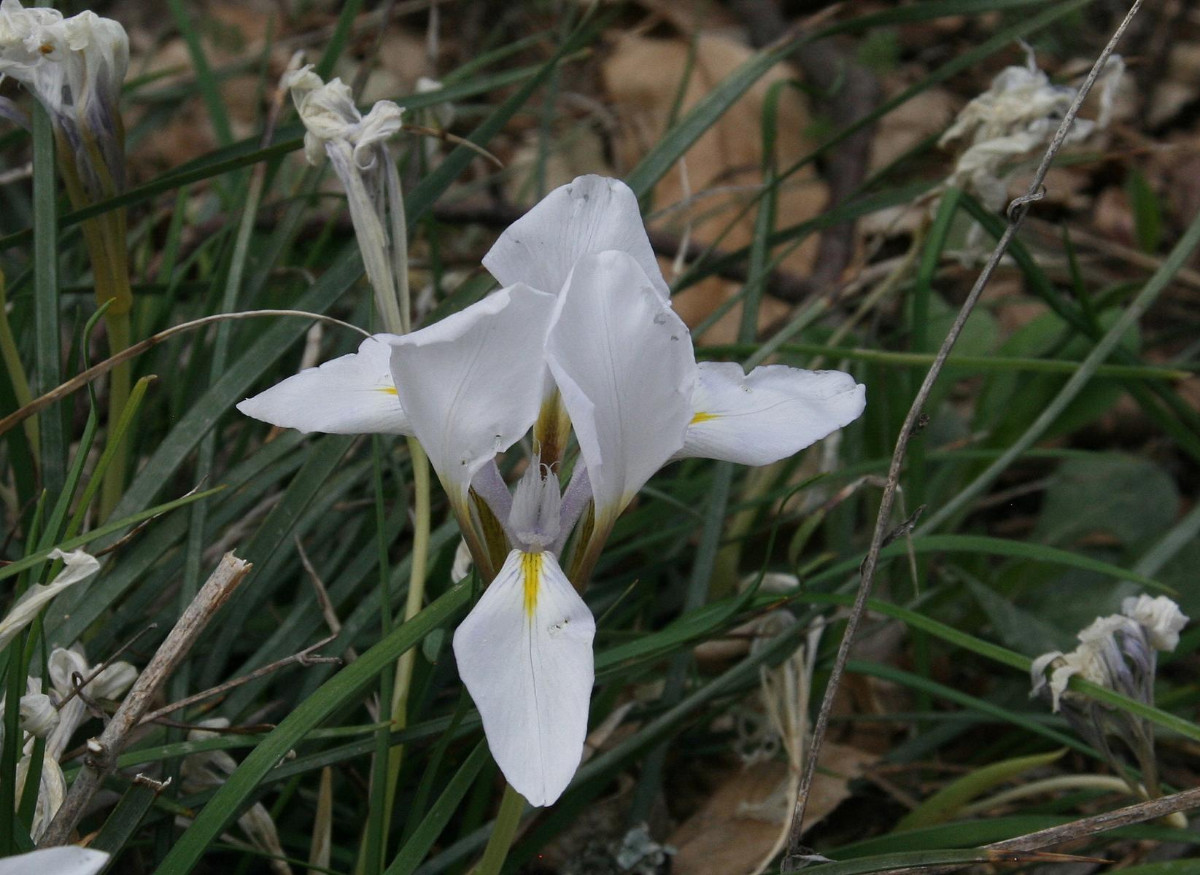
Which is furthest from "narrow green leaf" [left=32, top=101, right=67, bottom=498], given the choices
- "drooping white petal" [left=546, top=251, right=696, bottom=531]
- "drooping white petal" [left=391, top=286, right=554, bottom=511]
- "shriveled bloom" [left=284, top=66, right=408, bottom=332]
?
"drooping white petal" [left=546, top=251, right=696, bottom=531]

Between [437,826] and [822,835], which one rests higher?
[437,826]

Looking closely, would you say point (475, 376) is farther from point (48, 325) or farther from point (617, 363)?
point (48, 325)

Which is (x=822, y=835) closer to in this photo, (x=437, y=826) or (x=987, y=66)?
(x=437, y=826)

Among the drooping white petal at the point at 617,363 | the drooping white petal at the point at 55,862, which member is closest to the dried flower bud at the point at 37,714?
the drooping white petal at the point at 55,862

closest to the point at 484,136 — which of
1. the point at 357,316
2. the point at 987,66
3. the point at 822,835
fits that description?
the point at 357,316

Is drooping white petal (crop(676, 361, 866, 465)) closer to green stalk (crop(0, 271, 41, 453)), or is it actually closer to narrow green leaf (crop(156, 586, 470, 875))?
narrow green leaf (crop(156, 586, 470, 875))

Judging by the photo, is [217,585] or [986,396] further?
[986,396]
